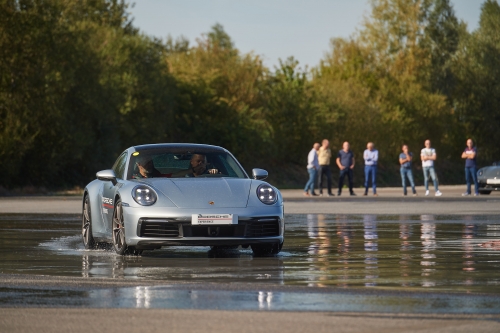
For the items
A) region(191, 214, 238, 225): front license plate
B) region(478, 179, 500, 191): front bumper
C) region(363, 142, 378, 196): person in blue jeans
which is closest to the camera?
region(191, 214, 238, 225): front license plate

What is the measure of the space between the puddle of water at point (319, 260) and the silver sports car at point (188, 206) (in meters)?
0.23

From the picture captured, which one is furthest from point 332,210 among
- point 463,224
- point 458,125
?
point 458,125

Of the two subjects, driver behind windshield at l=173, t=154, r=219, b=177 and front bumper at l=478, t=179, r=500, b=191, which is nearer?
driver behind windshield at l=173, t=154, r=219, b=177

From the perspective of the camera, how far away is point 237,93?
7512 cm

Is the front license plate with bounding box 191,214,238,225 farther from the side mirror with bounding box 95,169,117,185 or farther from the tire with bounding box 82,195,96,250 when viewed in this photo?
the tire with bounding box 82,195,96,250

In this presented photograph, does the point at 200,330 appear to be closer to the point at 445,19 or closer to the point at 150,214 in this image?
the point at 150,214

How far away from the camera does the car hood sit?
12.8 meters

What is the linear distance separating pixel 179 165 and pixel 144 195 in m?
1.23

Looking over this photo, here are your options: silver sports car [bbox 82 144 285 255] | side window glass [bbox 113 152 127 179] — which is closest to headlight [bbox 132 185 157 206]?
silver sports car [bbox 82 144 285 255]

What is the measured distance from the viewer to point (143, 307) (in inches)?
320

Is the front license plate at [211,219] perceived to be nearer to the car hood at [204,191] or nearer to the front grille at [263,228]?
the car hood at [204,191]

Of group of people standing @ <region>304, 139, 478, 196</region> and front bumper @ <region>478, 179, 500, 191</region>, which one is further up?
group of people standing @ <region>304, 139, 478, 196</region>

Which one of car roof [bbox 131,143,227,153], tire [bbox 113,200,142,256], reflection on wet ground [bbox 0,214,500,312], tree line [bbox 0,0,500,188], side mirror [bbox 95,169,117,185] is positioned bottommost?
reflection on wet ground [bbox 0,214,500,312]

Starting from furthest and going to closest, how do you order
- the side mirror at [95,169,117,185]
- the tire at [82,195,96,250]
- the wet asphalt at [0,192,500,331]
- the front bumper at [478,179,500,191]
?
the front bumper at [478,179,500,191] < the tire at [82,195,96,250] < the side mirror at [95,169,117,185] < the wet asphalt at [0,192,500,331]
